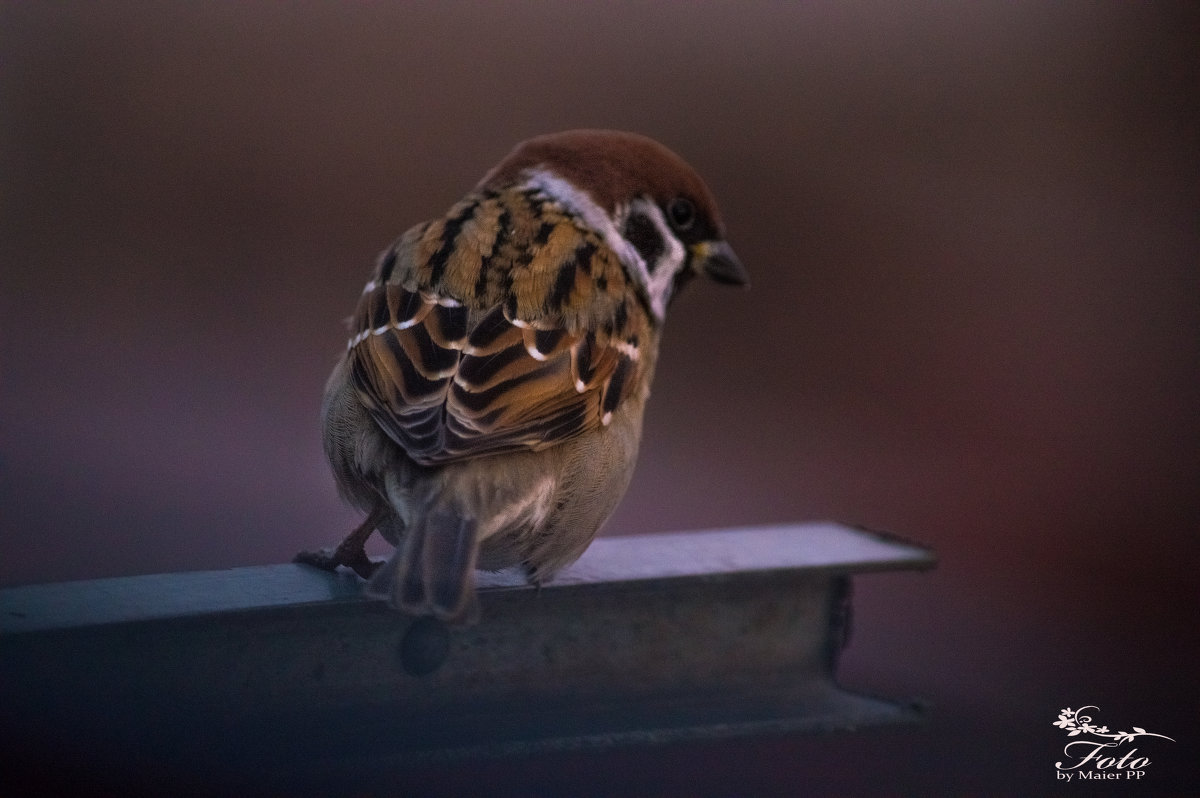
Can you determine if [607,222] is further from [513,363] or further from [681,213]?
[513,363]

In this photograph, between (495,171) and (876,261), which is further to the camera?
(876,261)

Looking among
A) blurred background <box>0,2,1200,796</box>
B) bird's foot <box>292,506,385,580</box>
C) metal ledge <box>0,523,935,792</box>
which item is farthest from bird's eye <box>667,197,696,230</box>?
bird's foot <box>292,506,385,580</box>

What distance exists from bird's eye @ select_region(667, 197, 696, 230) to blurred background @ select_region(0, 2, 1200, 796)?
46 centimetres

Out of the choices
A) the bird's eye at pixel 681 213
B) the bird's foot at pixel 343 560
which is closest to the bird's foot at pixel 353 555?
the bird's foot at pixel 343 560

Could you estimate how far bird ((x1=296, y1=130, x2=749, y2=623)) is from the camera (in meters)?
1.75

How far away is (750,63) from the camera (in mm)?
2957

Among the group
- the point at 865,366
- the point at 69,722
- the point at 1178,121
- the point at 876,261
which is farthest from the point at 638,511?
the point at 69,722

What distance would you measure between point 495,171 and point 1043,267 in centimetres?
150

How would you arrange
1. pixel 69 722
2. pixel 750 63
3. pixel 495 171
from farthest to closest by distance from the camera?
pixel 750 63, pixel 495 171, pixel 69 722

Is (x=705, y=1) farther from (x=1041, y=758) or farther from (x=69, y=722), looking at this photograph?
(x=69, y=722)

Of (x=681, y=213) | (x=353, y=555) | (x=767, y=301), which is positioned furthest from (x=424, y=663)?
(x=767, y=301)

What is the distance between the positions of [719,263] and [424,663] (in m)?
1.13

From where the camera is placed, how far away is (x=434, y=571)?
1580 millimetres

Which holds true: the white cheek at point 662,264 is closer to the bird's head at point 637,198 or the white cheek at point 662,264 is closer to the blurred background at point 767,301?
the bird's head at point 637,198
